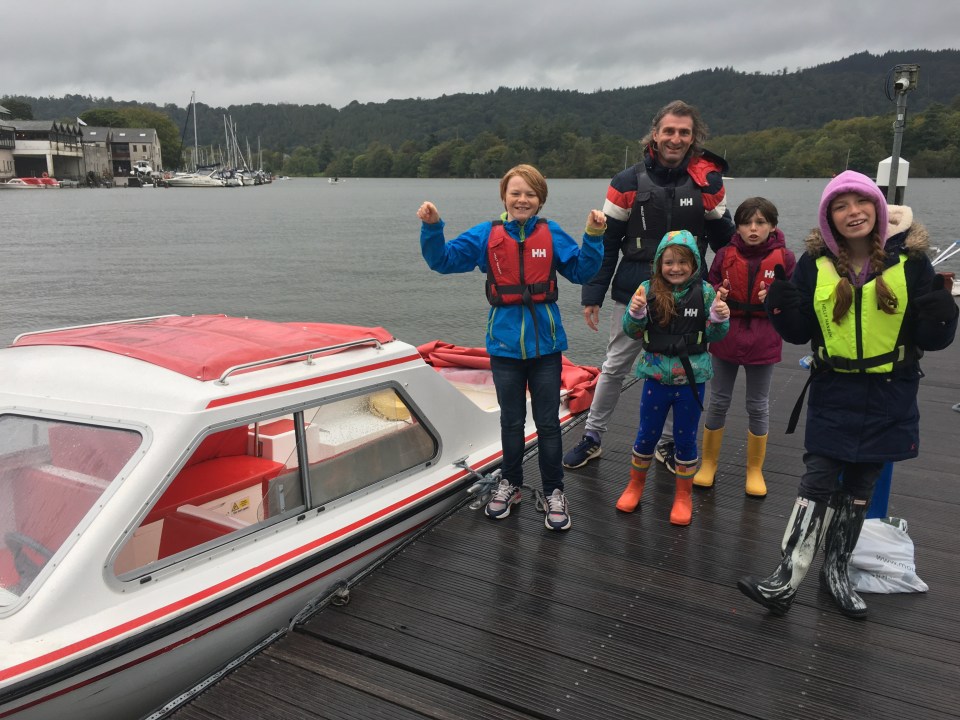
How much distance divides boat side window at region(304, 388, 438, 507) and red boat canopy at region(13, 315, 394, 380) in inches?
15.7

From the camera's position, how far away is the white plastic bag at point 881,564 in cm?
361

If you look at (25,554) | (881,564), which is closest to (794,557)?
(881,564)

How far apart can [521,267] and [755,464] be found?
2088 mm

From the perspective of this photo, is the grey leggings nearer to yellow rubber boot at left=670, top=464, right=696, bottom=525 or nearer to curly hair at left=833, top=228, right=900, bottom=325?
yellow rubber boot at left=670, top=464, right=696, bottom=525

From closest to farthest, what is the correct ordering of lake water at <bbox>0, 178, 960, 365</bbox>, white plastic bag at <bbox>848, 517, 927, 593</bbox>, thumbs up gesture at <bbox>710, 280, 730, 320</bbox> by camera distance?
white plastic bag at <bbox>848, 517, 927, 593</bbox>, thumbs up gesture at <bbox>710, 280, 730, 320</bbox>, lake water at <bbox>0, 178, 960, 365</bbox>

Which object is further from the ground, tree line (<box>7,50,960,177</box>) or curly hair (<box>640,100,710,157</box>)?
tree line (<box>7,50,960,177</box>)

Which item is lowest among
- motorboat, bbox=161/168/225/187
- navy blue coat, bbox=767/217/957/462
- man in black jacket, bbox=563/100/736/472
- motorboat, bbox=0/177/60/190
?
navy blue coat, bbox=767/217/957/462

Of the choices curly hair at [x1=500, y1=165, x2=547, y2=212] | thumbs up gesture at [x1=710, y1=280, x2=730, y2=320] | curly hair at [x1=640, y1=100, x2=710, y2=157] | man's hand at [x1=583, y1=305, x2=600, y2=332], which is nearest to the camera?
thumbs up gesture at [x1=710, y1=280, x2=730, y2=320]

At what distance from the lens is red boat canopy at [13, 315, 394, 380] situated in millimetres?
3648

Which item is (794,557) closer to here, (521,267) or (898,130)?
(521,267)

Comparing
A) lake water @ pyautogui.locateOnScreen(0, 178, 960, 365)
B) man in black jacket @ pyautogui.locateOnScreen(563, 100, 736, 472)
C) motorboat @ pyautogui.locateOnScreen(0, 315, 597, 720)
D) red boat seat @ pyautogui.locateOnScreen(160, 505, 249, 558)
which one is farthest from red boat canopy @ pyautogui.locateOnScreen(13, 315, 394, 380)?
lake water @ pyautogui.locateOnScreen(0, 178, 960, 365)

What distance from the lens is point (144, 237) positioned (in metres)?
40.6

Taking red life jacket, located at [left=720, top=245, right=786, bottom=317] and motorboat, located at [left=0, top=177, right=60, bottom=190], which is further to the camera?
motorboat, located at [left=0, top=177, right=60, bottom=190]

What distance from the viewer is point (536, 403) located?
13.9ft
